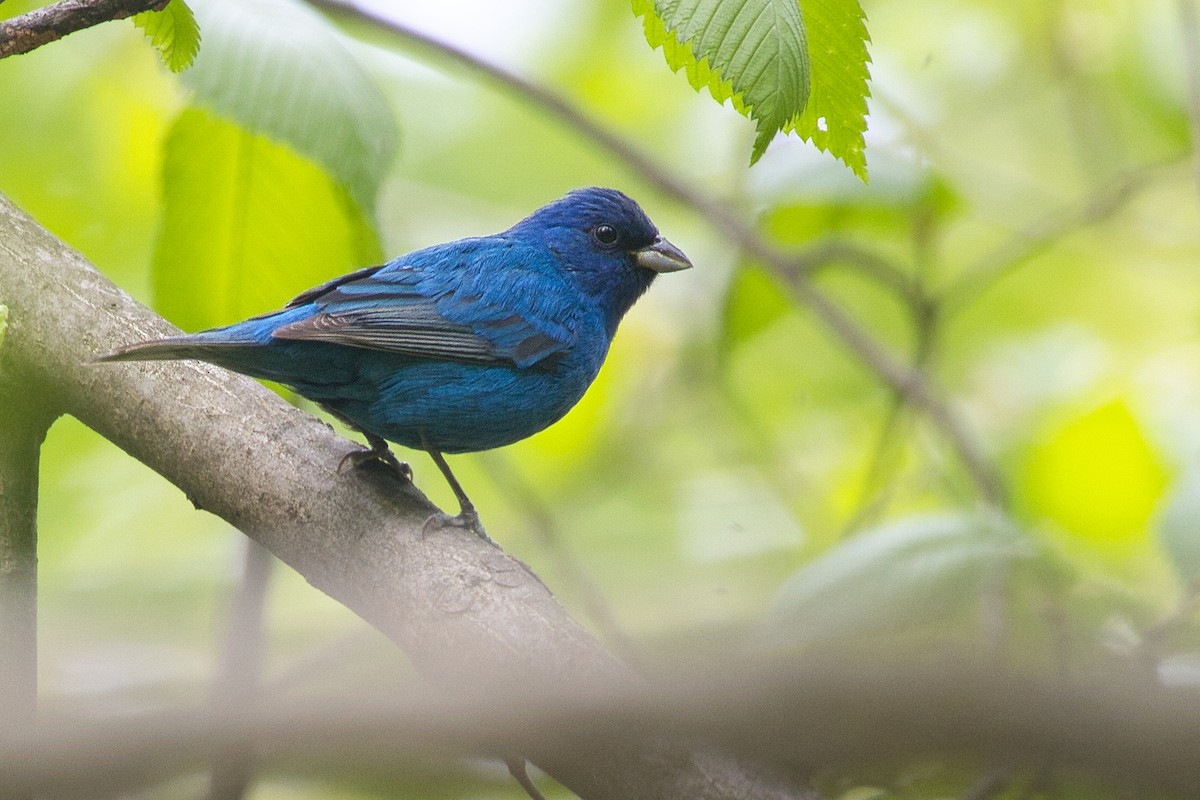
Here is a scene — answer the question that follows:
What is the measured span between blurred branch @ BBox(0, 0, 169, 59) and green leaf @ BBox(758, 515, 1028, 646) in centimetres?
287

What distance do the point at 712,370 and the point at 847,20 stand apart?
5519mm

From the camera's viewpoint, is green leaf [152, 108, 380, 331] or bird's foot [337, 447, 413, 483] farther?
green leaf [152, 108, 380, 331]

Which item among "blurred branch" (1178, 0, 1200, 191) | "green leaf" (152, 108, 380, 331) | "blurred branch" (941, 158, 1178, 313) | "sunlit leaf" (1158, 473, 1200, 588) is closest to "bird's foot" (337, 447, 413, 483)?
"green leaf" (152, 108, 380, 331)

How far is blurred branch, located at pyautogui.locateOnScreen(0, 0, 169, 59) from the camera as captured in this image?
2594 mm

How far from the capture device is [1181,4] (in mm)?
6457

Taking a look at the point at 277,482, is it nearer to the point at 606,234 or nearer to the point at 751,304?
the point at 606,234

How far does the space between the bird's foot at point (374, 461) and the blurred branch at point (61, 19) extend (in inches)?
56.5

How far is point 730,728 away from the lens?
4.12ft

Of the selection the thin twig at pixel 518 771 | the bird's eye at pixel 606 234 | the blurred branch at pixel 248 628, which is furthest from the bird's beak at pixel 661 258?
the thin twig at pixel 518 771

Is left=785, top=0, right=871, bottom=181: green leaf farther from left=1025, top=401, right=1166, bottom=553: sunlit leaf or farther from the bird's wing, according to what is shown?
left=1025, top=401, right=1166, bottom=553: sunlit leaf

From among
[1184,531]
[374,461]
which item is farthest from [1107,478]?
[374,461]

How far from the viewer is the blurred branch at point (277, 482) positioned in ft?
9.68

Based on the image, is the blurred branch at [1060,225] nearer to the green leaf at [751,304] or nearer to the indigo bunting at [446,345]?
the green leaf at [751,304]

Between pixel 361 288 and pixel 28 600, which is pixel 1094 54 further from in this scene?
pixel 28 600
